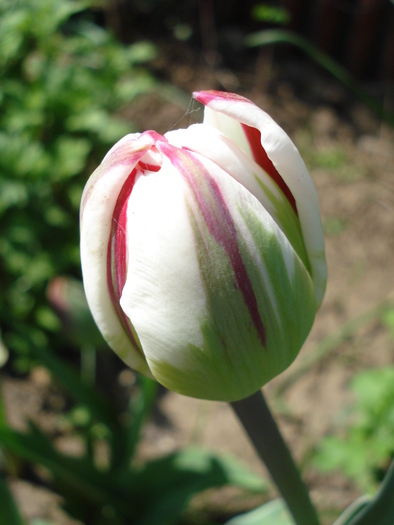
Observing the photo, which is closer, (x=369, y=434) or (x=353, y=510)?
(x=353, y=510)

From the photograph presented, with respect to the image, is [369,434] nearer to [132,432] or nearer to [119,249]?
[132,432]

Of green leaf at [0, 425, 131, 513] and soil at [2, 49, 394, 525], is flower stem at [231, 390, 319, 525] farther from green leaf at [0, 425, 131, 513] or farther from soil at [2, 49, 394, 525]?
soil at [2, 49, 394, 525]

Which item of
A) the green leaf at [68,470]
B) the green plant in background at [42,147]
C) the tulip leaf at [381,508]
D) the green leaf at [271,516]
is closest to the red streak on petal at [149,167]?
the tulip leaf at [381,508]

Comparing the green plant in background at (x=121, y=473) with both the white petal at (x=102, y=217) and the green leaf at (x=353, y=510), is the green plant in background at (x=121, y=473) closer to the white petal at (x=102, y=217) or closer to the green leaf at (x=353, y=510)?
the green leaf at (x=353, y=510)

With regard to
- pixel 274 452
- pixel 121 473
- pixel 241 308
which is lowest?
pixel 121 473

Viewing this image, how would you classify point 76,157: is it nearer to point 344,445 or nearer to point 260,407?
point 344,445

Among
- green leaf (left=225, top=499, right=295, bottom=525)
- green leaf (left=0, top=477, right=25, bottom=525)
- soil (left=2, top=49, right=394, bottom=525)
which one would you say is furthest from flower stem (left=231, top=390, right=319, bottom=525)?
soil (left=2, top=49, right=394, bottom=525)

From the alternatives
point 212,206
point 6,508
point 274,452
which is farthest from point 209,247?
point 6,508
